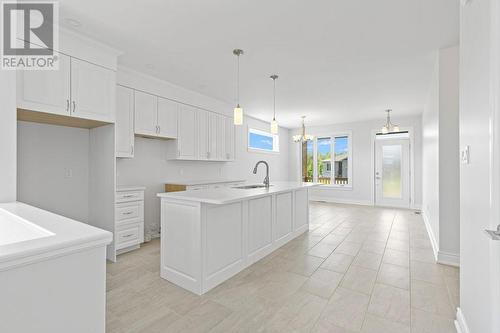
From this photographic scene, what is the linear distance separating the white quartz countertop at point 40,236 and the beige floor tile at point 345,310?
1744mm

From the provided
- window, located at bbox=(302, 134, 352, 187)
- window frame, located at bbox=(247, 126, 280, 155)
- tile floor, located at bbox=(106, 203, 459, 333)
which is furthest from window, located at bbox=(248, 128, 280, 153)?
tile floor, located at bbox=(106, 203, 459, 333)

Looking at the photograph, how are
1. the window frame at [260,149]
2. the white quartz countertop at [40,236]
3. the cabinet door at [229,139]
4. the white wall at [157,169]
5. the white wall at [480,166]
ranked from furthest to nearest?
the window frame at [260,149]
the cabinet door at [229,139]
the white wall at [157,169]
the white wall at [480,166]
the white quartz countertop at [40,236]

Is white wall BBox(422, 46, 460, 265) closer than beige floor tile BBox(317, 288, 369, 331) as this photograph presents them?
No

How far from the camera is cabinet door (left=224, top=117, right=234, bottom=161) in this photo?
5.53 metres

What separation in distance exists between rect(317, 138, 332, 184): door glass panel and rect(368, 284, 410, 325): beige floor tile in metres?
5.96

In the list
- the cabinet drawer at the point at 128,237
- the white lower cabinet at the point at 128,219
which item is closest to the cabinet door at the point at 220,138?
the white lower cabinet at the point at 128,219

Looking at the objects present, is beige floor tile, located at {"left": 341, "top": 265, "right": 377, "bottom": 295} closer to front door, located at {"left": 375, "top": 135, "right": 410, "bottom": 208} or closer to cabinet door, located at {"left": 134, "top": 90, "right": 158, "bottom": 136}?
cabinet door, located at {"left": 134, "top": 90, "right": 158, "bottom": 136}

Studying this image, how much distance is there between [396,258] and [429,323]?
4.55ft

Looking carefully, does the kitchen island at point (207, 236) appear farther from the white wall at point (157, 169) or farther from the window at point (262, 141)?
the window at point (262, 141)

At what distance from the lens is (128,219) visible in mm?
3371

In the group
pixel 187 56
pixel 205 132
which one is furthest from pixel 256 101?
pixel 187 56

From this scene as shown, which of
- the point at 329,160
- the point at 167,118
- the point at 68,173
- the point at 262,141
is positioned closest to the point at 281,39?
the point at 167,118

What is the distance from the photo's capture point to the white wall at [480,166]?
1077mm

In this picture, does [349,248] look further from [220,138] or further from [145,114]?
[145,114]
